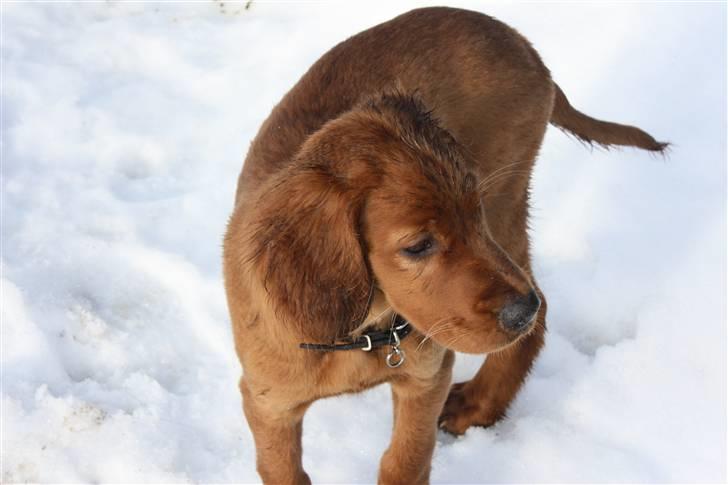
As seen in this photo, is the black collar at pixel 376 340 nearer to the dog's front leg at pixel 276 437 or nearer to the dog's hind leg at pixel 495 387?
the dog's front leg at pixel 276 437

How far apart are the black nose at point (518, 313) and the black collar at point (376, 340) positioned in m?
0.38

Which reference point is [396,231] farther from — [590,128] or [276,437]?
[590,128]

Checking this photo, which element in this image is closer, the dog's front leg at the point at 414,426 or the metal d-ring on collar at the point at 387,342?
the metal d-ring on collar at the point at 387,342

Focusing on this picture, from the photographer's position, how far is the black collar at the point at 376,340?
8.71 ft

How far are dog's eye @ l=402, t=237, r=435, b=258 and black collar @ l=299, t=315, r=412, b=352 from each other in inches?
15.1

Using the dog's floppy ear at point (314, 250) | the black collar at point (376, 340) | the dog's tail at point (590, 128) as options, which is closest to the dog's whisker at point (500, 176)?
the dog's tail at point (590, 128)

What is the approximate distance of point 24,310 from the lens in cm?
380

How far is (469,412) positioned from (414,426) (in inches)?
26.5

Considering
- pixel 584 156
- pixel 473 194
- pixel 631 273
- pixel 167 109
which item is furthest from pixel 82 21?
pixel 473 194

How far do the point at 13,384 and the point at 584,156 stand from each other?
3.02 m

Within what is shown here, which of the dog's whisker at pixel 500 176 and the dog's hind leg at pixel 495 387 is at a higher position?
the dog's whisker at pixel 500 176

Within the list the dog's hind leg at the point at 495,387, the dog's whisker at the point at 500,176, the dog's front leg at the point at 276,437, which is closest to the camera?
the dog's front leg at the point at 276,437

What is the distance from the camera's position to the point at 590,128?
3662 mm

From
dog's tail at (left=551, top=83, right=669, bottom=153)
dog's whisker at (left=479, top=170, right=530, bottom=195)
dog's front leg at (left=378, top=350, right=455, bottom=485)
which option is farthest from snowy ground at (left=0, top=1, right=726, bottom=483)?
dog's whisker at (left=479, top=170, right=530, bottom=195)
